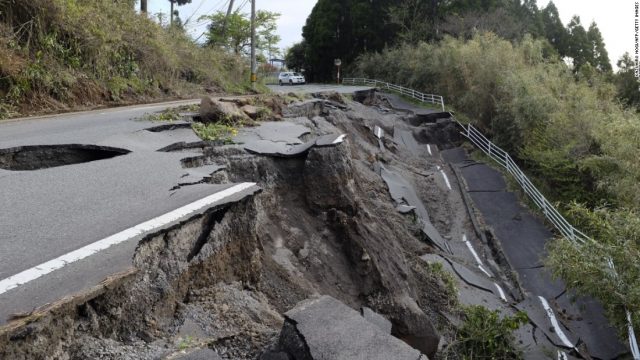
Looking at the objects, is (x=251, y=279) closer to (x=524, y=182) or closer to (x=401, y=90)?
(x=524, y=182)

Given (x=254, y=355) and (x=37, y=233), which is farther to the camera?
(x=37, y=233)

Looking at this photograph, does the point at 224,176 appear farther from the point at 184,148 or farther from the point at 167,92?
the point at 167,92

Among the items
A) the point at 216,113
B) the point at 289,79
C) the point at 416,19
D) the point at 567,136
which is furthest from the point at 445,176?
the point at 416,19

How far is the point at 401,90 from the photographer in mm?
34625

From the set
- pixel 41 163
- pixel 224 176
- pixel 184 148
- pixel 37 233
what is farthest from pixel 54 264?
pixel 184 148

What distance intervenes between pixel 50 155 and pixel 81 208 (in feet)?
8.71

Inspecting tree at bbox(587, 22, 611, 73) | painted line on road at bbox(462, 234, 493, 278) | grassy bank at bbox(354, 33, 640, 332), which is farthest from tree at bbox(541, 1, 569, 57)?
painted line on road at bbox(462, 234, 493, 278)

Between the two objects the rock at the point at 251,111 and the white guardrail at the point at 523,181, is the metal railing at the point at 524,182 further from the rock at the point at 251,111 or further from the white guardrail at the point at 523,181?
the rock at the point at 251,111

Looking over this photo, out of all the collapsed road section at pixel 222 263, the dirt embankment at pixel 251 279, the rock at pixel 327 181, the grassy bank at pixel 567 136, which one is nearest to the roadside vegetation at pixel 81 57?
the collapsed road section at pixel 222 263

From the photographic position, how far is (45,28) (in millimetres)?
13195

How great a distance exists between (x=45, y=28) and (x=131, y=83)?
2.96 metres

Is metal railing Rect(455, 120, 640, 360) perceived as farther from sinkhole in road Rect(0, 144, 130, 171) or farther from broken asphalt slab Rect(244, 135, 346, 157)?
sinkhole in road Rect(0, 144, 130, 171)

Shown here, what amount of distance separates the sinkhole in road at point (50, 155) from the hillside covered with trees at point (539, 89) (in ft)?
23.3

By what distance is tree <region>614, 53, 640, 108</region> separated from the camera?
90.3 ft
